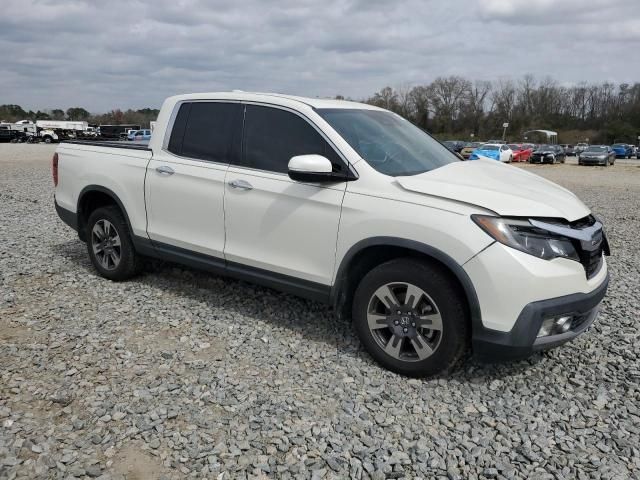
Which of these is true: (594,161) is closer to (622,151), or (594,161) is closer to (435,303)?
(622,151)

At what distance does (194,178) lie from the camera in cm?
439

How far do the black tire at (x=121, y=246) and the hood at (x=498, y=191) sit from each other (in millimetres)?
2937

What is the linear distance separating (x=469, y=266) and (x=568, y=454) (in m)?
1.14

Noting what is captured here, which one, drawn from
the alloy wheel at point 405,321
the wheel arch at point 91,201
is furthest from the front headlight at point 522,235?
the wheel arch at point 91,201

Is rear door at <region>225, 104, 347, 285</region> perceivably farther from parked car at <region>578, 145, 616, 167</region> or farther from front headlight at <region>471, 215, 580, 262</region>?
parked car at <region>578, 145, 616, 167</region>

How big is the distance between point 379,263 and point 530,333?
3.59 ft

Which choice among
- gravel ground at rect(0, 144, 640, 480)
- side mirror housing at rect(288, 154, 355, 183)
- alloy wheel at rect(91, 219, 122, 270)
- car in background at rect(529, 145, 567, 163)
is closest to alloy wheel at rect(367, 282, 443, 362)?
gravel ground at rect(0, 144, 640, 480)

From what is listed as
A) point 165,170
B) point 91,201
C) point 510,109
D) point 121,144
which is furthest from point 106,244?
point 510,109

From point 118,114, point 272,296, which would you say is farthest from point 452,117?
point 272,296

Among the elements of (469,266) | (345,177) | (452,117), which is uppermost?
(452,117)

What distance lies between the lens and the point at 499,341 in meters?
3.09

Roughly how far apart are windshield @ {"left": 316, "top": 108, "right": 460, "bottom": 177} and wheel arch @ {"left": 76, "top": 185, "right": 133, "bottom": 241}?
2.35m

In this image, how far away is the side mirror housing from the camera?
346cm

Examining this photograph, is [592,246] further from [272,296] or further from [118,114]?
[118,114]
